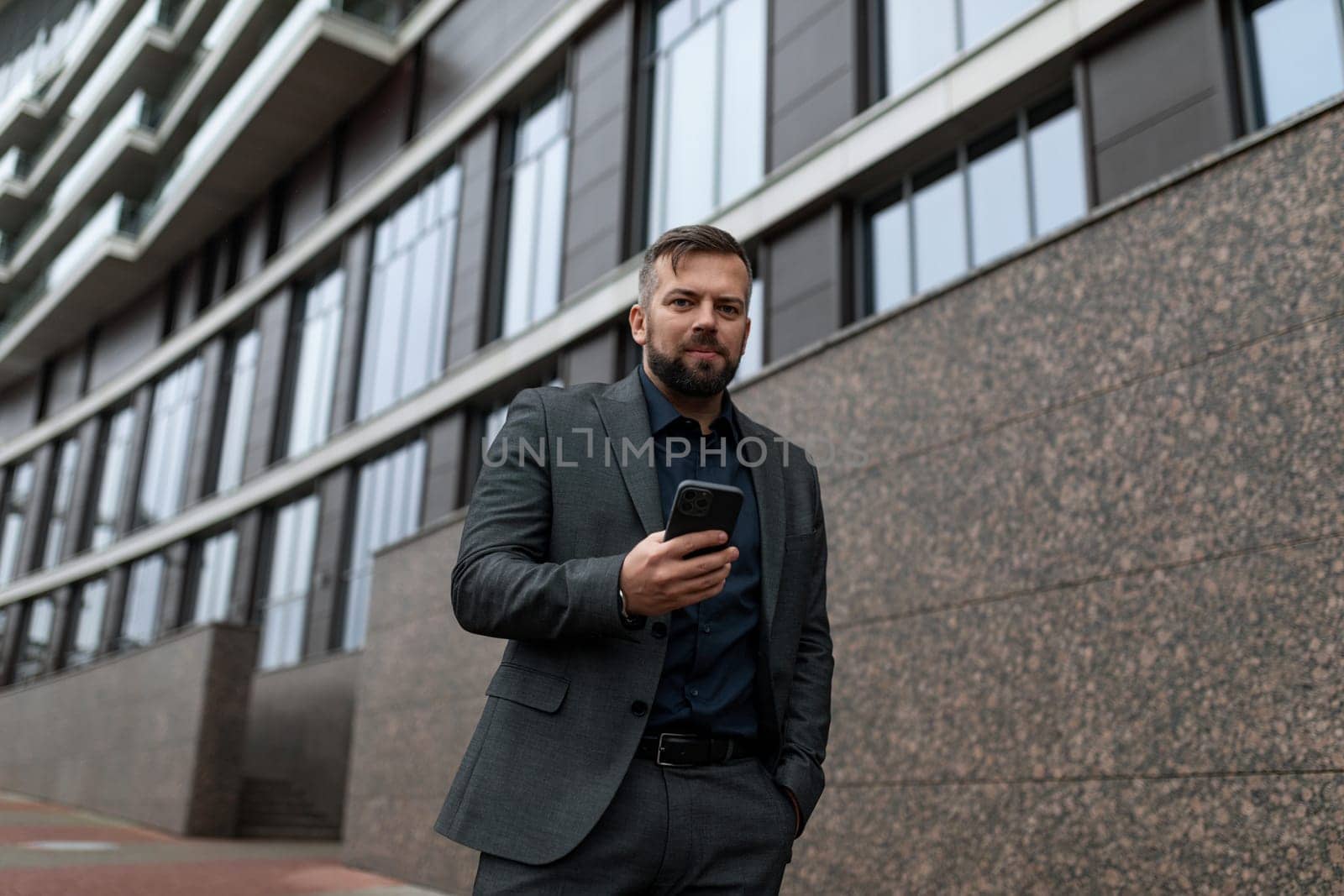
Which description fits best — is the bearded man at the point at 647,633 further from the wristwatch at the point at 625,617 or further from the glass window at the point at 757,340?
the glass window at the point at 757,340

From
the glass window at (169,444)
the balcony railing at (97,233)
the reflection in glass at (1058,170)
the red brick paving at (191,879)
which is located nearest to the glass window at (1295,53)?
the reflection in glass at (1058,170)

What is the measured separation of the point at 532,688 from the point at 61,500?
108 feet

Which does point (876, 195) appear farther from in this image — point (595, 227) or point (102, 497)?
point (102, 497)

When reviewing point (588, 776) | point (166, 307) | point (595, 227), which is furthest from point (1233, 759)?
point (166, 307)

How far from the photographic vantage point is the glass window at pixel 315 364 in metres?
21.7

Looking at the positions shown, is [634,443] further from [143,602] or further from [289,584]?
[143,602]

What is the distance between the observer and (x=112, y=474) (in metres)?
29.8

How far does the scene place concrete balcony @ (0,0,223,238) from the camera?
90.9 ft

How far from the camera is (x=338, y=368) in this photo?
2130cm

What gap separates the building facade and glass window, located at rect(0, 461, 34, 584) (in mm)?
5150

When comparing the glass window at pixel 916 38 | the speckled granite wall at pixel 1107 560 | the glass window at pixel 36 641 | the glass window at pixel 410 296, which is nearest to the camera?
the speckled granite wall at pixel 1107 560

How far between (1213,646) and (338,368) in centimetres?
1795

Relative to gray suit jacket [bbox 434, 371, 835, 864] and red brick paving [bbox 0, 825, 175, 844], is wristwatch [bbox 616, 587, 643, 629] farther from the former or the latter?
red brick paving [bbox 0, 825, 175, 844]

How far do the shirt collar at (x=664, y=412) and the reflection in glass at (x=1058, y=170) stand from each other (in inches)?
280
